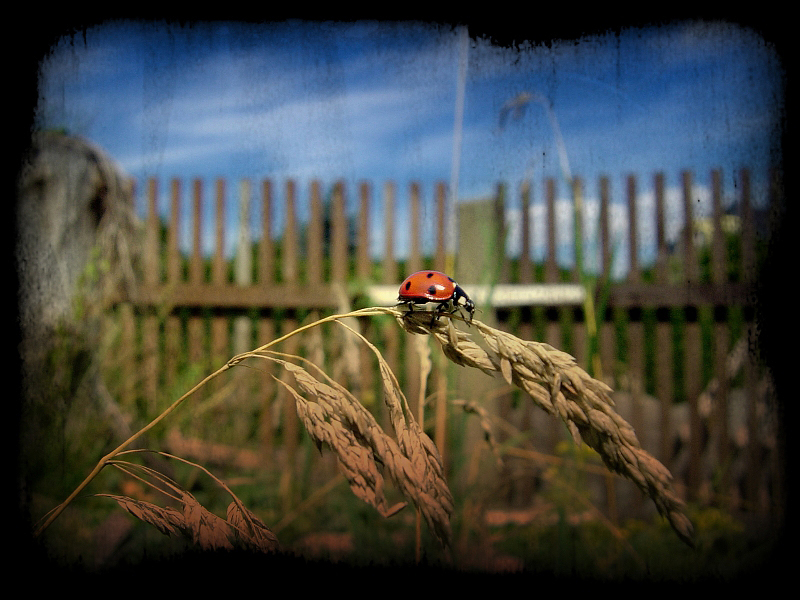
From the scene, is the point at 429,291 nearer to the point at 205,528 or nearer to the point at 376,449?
the point at 376,449

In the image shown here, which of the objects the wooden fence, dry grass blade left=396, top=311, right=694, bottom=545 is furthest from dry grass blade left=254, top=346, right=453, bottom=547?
the wooden fence

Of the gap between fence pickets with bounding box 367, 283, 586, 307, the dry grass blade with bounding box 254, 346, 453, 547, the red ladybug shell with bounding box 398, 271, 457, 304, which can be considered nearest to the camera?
the dry grass blade with bounding box 254, 346, 453, 547

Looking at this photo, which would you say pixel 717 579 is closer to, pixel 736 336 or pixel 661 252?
pixel 736 336

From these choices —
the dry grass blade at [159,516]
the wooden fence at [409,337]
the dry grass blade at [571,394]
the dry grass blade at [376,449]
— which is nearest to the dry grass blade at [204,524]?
the dry grass blade at [159,516]

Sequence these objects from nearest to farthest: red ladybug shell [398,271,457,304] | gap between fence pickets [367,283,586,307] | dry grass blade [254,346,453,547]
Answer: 1. dry grass blade [254,346,453,547]
2. red ladybug shell [398,271,457,304]
3. gap between fence pickets [367,283,586,307]

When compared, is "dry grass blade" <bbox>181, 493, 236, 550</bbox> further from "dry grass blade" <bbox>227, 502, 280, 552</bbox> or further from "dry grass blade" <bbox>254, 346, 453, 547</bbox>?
"dry grass blade" <bbox>254, 346, 453, 547</bbox>

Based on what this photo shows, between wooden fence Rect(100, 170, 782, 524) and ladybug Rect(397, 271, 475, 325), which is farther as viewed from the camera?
wooden fence Rect(100, 170, 782, 524)
